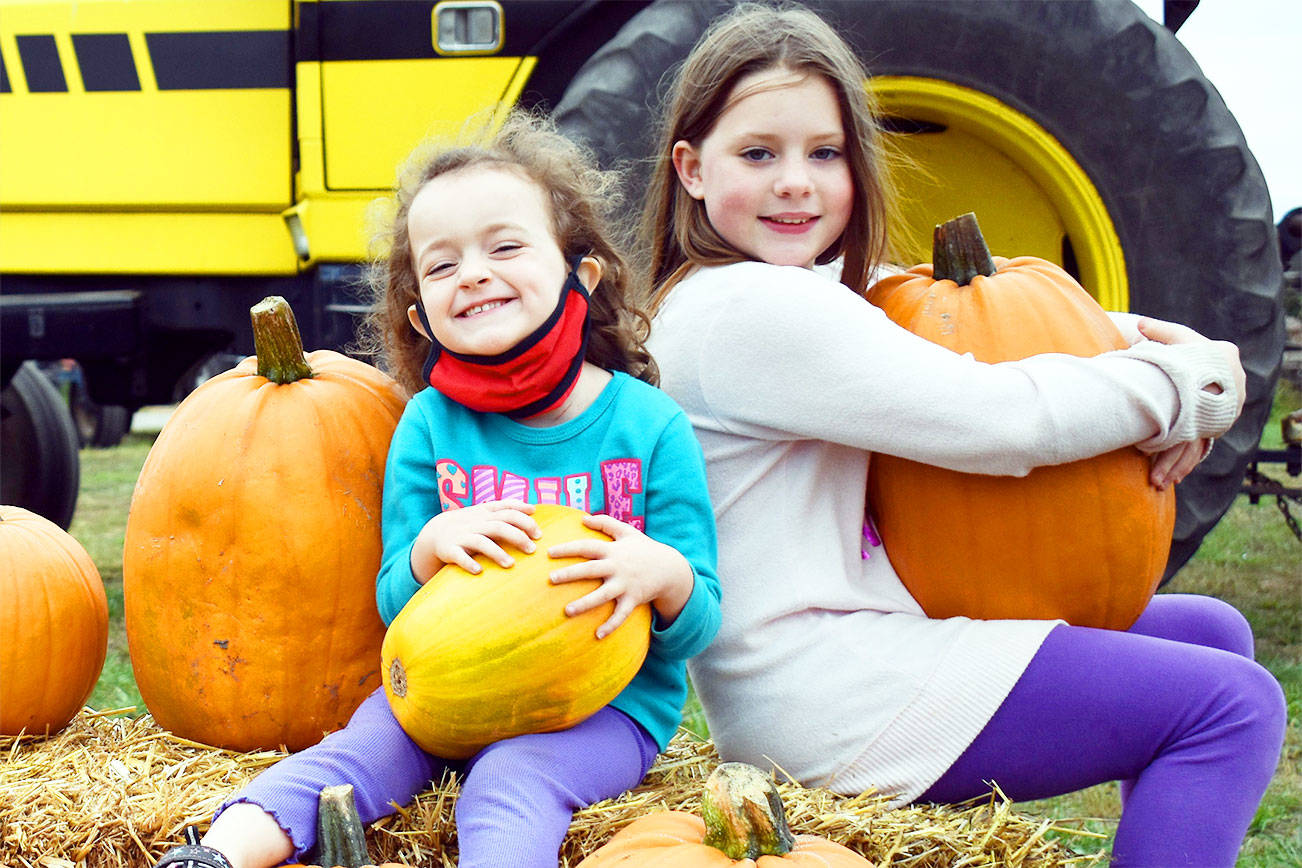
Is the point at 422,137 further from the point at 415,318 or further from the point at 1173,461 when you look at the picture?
the point at 1173,461

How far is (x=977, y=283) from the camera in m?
2.11

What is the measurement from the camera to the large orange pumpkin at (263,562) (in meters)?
2.06

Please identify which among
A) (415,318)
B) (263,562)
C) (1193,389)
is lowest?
(263,562)

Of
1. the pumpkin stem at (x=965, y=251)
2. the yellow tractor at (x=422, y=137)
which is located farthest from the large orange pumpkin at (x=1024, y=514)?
the yellow tractor at (x=422, y=137)

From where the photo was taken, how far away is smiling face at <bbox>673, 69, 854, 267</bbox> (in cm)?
209

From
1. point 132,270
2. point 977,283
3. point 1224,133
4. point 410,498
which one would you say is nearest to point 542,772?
point 410,498

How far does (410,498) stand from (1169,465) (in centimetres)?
124

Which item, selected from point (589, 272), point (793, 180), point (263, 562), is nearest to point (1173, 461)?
point (793, 180)

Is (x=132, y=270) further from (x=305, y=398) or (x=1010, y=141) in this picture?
(x=1010, y=141)

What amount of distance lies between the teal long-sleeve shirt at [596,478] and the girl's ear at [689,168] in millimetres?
457

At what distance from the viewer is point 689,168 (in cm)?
223

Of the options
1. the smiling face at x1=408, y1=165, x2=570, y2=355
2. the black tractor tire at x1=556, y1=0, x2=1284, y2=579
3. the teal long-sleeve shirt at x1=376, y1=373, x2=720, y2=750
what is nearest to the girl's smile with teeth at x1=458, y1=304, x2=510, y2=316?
the smiling face at x1=408, y1=165, x2=570, y2=355

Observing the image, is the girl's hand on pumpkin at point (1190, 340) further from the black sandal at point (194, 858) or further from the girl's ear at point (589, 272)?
the black sandal at point (194, 858)

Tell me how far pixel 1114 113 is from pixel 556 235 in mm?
2089
